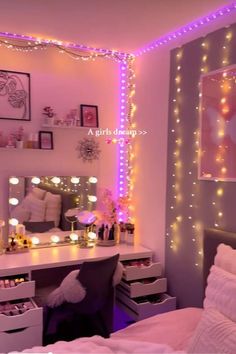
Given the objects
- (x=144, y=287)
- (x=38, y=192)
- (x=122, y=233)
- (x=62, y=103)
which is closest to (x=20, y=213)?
(x=38, y=192)

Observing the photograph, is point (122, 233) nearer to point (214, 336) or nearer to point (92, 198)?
point (92, 198)

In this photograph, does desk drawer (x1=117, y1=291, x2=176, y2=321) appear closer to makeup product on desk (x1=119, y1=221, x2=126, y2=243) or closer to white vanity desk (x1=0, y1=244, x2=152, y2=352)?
white vanity desk (x1=0, y1=244, x2=152, y2=352)

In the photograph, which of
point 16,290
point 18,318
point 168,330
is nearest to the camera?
point 168,330

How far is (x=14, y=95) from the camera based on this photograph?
3.02m

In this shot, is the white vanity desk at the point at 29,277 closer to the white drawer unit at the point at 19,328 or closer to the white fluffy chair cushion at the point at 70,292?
the white drawer unit at the point at 19,328

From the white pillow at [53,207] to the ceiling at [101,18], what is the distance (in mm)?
1334

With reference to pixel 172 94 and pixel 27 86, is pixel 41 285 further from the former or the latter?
pixel 172 94

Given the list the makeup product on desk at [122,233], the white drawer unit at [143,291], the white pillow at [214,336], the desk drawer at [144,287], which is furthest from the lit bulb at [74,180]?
the white pillow at [214,336]

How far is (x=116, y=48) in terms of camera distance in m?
3.26

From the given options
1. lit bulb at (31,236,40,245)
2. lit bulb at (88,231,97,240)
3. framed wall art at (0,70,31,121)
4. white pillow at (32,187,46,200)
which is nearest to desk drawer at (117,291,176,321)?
lit bulb at (88,231,97,240)

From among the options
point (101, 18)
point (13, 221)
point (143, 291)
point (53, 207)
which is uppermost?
point (101, 18)

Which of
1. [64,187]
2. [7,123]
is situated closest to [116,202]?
[64,187]

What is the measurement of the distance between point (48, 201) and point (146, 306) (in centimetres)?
120

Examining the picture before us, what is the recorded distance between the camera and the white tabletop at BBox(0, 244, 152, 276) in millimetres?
2506
